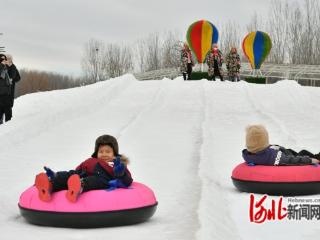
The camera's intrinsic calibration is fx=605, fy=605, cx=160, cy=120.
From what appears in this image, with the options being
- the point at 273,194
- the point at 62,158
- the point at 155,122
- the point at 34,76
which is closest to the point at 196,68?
the point at 155,122

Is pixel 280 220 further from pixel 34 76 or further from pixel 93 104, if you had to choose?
pixel 34 76

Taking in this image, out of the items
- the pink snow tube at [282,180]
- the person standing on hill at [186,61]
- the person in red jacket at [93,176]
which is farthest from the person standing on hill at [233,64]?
the person in red jacket at [93,176]

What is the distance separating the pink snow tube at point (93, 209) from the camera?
4.64 meters

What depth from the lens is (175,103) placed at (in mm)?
15773

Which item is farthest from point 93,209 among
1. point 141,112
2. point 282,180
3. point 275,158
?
point 141,112

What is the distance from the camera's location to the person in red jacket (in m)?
4.66

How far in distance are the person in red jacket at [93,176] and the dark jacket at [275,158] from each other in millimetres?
1758

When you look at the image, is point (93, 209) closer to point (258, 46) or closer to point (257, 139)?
point (257, 139)

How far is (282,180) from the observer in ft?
19.8

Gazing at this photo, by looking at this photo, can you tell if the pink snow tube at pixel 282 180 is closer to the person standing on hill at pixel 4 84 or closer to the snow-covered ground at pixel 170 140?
the snow-covered ground at pixel 170 140

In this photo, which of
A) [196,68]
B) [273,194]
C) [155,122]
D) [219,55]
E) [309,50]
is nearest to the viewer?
[273,194]

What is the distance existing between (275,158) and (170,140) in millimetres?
Answer: 4033

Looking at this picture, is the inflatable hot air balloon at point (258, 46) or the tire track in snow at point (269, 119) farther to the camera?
the inflatable hot air balloon at point (258, 46)

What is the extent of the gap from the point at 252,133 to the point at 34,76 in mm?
84763
